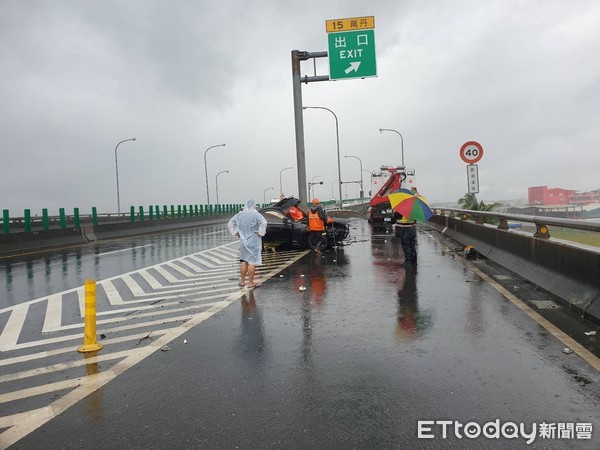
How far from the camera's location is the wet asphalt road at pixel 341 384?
3.29m

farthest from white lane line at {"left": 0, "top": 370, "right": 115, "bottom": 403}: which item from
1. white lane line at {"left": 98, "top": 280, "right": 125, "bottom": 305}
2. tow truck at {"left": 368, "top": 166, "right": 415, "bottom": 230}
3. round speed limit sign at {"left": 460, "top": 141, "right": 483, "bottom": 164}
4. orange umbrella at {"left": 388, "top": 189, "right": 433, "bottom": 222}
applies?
tow truck at {"left": 368, "top": 166, "right": 415, "bottom": 230}

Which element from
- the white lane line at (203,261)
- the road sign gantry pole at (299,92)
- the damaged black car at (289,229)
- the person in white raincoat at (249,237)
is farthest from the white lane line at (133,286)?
the road sign gantry pole at (299,92)

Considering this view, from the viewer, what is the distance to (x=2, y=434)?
11.2 feet

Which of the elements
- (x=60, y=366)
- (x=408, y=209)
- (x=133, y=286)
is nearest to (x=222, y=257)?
(x=133, y=286)

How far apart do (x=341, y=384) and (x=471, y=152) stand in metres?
11.8

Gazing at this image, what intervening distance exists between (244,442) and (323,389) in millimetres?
1022

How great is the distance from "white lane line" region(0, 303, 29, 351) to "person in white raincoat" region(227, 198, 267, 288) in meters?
3.70

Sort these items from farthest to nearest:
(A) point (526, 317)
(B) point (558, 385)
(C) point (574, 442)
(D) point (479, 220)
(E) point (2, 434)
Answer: (D) point (479, 220) → (A) point (526, 317) → (B) point (558, 385) → (E) point (2, 434) → (C) point (574, 442)

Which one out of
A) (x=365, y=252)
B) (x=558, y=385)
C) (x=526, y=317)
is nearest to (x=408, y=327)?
(x=526, y=317)

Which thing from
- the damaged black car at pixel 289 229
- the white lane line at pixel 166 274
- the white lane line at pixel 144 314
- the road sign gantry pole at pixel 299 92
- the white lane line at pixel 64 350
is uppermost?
the road sign gantry pole at pixel 299 92

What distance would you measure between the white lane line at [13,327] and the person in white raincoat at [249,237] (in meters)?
3.70

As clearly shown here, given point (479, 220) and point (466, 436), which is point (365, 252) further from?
Answer: point (466, 436)

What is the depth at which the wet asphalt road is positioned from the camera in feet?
10.8

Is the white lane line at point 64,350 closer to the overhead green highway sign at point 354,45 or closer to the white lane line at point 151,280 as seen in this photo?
the white lane line at point 151,280
